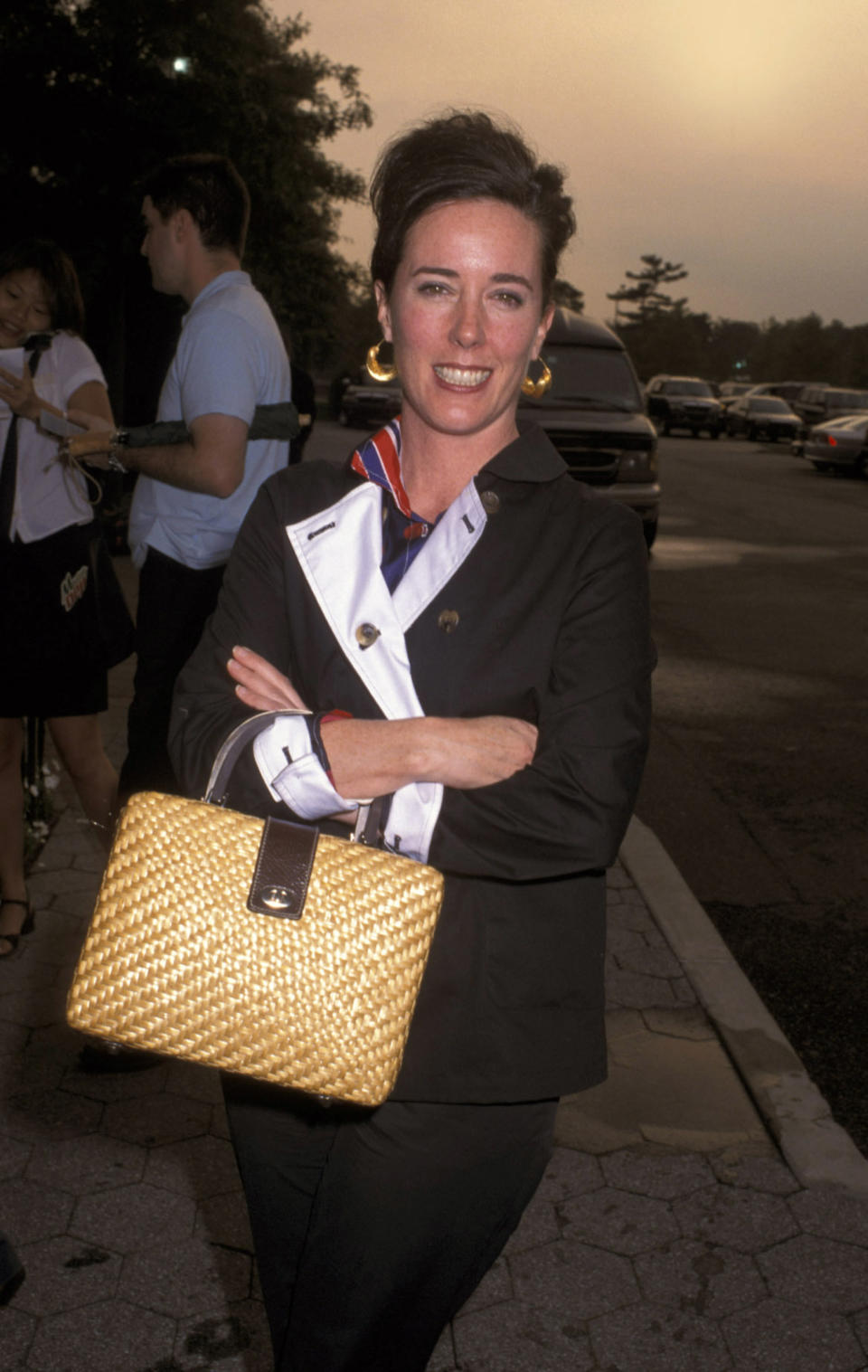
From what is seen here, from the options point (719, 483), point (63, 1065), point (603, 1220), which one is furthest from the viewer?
point (719, 483)

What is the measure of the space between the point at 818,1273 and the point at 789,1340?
0.85 feet

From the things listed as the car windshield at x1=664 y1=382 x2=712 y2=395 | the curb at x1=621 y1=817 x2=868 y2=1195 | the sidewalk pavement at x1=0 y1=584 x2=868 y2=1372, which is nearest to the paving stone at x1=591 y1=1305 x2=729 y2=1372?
the sidewalk pavement at x1=0 y1=584 x2=868 y2=1372

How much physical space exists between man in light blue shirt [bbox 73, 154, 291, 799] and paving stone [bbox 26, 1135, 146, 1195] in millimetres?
1012

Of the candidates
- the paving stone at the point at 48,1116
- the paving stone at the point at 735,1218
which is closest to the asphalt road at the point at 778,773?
the paving stone at the point at 735,1218

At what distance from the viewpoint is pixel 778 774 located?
7.30 m

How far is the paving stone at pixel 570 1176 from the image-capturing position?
3412 mm

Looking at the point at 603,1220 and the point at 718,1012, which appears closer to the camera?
the point at 603,1220

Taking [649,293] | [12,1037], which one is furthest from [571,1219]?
[649,293]

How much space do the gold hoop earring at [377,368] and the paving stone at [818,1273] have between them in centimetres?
217

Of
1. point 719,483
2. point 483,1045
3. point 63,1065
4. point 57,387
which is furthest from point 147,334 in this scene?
point 719,483

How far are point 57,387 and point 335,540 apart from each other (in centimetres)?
259

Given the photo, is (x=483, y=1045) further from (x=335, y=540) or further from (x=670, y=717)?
(x=670, y=717)

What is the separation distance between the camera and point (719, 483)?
27047 millimetres

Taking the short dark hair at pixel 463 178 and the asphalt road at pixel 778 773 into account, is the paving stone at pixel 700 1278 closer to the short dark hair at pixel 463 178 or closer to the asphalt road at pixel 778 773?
the asphalt road at pixel 778 773
